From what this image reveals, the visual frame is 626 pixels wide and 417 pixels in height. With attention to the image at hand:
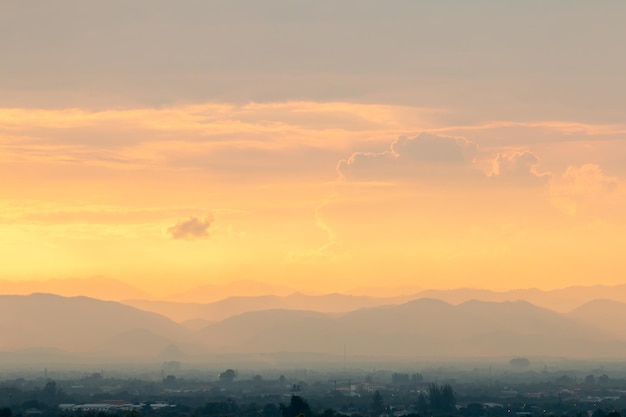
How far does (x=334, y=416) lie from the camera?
566 ft

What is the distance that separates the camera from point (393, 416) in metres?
196

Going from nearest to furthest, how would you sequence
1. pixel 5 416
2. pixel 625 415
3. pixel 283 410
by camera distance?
pixel 5 416 < pixel 283 410 < pixel 625 415

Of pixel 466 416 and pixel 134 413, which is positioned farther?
pixel 466 416

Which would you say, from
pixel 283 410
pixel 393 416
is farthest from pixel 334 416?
pixel 393 416

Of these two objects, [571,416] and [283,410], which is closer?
[283,410]

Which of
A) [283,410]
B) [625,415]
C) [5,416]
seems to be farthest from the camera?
[625,415]

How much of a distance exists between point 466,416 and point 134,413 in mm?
50514

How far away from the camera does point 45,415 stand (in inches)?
7589

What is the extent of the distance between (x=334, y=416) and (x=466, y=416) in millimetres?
32983

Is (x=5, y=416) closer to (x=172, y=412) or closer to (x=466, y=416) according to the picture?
(x=172, y=412)

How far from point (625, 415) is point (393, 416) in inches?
1299

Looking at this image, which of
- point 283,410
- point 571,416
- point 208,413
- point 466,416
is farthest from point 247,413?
point 571,416

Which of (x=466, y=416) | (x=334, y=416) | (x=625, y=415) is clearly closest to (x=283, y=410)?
(x=334, y=416)

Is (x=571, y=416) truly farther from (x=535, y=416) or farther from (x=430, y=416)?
(x=430, y=416)
